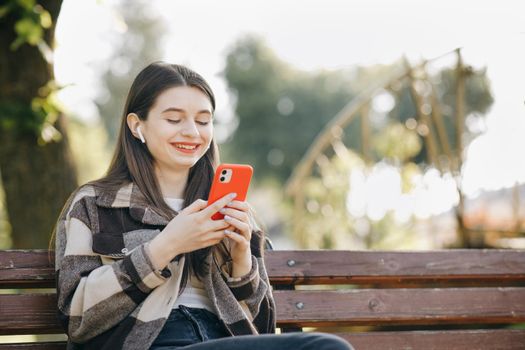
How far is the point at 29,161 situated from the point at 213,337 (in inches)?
107

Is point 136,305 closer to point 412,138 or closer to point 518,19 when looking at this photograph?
point 518,19

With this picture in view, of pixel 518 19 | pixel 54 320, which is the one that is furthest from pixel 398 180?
pixel 54 320

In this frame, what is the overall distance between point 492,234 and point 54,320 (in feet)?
27.4

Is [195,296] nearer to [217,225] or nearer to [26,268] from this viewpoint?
[217,225]

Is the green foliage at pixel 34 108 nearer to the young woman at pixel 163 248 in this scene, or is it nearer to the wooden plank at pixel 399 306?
the young woman at pixel 163 248

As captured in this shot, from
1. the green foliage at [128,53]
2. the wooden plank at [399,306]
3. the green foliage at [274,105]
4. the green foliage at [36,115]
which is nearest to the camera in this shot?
the wooden plank at [399,306]

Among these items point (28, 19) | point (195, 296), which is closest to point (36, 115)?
point (28, 19)

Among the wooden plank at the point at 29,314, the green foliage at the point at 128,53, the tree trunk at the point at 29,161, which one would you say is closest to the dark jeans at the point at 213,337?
the wooden plank at the point at 29,314

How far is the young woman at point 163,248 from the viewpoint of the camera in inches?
91.5

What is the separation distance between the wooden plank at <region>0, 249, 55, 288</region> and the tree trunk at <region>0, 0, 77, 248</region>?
2.10 metres

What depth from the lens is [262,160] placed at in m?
35.7

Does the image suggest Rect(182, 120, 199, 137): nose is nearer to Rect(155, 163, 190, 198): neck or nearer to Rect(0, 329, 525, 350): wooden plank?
Rect(155, 163, 190, 198): neck

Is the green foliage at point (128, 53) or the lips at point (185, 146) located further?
the green foliage at point (128, 53)

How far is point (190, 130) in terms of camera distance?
2617 millimetres
